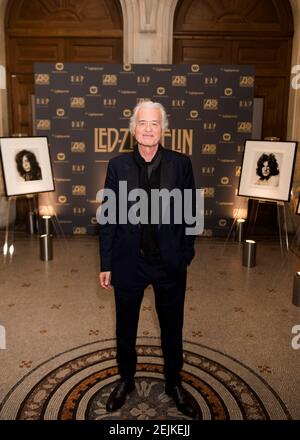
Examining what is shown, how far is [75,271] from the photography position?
5.01 meters

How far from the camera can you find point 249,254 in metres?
5.20

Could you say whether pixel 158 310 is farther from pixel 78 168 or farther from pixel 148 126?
pixel 78 168

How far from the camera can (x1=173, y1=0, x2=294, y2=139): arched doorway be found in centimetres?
665

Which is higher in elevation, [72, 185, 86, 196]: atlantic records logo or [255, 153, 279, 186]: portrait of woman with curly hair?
[255, 153, 279, 186]: portrait of woman with curly hair

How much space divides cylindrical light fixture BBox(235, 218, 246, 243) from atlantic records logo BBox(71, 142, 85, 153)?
2415 mm

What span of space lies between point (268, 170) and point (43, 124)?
313cm

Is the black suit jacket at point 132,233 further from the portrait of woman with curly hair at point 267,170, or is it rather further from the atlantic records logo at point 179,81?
the atlantic records logo at point 179,81

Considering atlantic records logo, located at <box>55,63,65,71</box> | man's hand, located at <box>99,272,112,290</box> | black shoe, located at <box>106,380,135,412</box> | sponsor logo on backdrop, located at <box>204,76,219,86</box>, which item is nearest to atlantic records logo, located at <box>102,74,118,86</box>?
Result: atlantic records logo, located at <box>55,63,65,71</box>

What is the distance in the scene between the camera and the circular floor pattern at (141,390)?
2.60 meters

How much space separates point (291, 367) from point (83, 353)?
58.6 inches

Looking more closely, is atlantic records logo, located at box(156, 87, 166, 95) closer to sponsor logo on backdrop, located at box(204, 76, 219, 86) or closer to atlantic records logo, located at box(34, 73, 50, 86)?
sponsor logo on backdrop, located at box(204, 76, 219, 86)

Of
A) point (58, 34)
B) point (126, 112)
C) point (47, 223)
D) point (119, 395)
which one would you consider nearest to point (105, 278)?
point (119, 395)

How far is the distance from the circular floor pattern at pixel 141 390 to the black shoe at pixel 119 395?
4 cm
